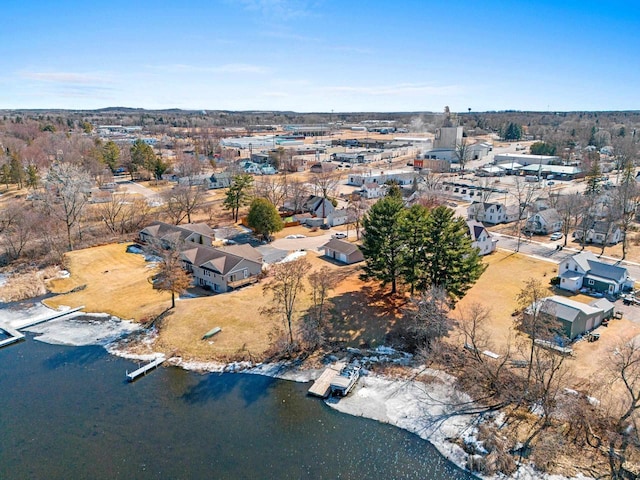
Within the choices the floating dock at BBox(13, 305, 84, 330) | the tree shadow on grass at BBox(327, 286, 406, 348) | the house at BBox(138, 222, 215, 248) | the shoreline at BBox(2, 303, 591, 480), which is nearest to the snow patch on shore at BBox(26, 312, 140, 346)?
the shoreline at BBox(2, 303, 591, 480)

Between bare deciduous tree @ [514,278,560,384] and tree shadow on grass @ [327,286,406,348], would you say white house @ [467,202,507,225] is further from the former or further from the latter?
tree shadow on grass @ [327,286,406,348]

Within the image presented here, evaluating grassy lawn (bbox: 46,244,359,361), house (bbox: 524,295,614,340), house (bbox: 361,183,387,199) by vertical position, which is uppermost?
house (bbox: 361,183,387,199)

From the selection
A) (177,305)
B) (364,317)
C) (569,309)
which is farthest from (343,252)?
(569,309)

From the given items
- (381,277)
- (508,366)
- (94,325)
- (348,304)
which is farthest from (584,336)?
(94,325)

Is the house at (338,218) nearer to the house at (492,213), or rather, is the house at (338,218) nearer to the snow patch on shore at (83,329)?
the house at (492,213)

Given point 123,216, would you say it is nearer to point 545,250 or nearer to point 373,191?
point 373,191

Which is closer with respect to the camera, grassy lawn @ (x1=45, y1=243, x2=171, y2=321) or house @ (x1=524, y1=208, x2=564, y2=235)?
grassy lawn @ (x1=45, y1=243, x2=171, y2=321)
